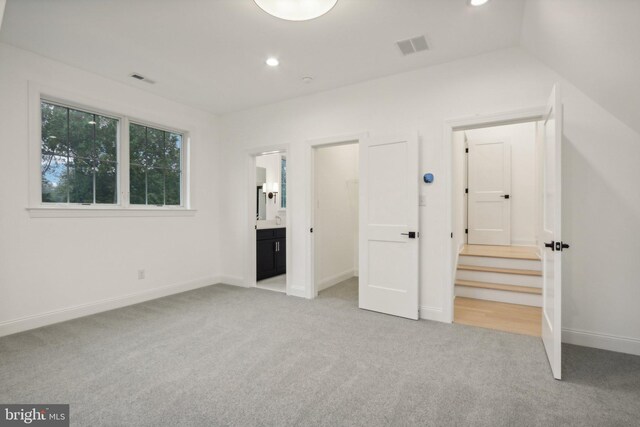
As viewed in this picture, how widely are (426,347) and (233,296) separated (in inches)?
105

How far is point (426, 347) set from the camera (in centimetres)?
270

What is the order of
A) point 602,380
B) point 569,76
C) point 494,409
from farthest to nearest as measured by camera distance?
1. point 569,76
2. point 602,380
3. point 494,409

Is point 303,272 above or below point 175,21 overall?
below

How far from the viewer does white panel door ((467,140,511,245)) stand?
572 cm

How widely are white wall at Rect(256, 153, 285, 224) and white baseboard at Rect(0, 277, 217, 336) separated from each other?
199cm

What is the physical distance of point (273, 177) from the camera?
6.21m

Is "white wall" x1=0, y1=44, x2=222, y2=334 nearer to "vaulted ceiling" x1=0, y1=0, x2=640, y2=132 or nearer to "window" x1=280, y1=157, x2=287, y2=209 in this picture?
"vaulted ceiling" x1=0, y1=0, x2=640, y2=132

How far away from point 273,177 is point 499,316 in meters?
4.42

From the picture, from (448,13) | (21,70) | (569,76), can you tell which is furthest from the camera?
(21,70)

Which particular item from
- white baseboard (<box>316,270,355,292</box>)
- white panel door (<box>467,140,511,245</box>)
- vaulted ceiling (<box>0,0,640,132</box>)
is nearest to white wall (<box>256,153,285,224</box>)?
white baseboard (<box>316,270,355,292</box>)

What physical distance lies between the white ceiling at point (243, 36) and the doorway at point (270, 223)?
1526 mm

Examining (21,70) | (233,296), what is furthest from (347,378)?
(21,70)

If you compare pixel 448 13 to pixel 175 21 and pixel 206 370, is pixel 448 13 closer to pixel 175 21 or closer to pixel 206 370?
pixel 175 21

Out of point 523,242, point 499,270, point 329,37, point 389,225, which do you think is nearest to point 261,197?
point 389,225
